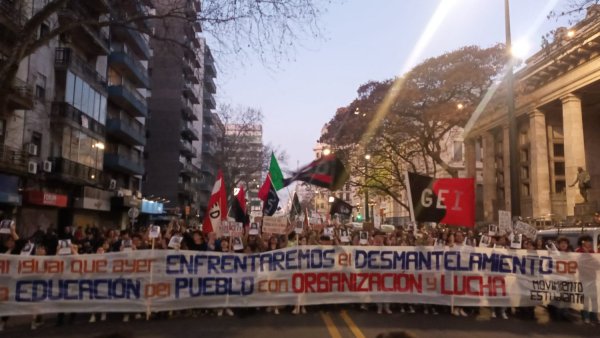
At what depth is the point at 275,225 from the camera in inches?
619

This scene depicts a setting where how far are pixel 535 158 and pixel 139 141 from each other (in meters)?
32.1

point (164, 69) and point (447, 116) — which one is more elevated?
point (164, 69)

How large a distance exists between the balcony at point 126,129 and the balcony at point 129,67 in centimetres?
332

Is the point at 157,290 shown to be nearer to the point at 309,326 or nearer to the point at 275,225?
the point at 309,326

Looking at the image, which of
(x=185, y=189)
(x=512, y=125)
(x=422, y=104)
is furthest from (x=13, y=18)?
(x=185, y=189)

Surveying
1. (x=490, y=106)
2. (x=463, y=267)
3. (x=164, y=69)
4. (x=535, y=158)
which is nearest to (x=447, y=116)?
(x=490, y=106)

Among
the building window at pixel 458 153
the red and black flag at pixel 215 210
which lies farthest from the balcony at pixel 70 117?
the building window at pixel 458 153

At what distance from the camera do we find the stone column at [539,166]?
37.3 metres

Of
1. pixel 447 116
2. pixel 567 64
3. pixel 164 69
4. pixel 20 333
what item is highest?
pixel 164 69

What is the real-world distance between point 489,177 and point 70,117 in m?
32.5

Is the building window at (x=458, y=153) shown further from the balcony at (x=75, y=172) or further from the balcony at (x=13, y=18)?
the balcony at (x=13, y=18)

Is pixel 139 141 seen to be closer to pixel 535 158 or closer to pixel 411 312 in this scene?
pixel 535 158

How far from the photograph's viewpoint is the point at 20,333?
9.23 meters

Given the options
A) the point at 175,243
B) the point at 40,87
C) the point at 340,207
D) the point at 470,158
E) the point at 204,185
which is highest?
the point at 40,87
